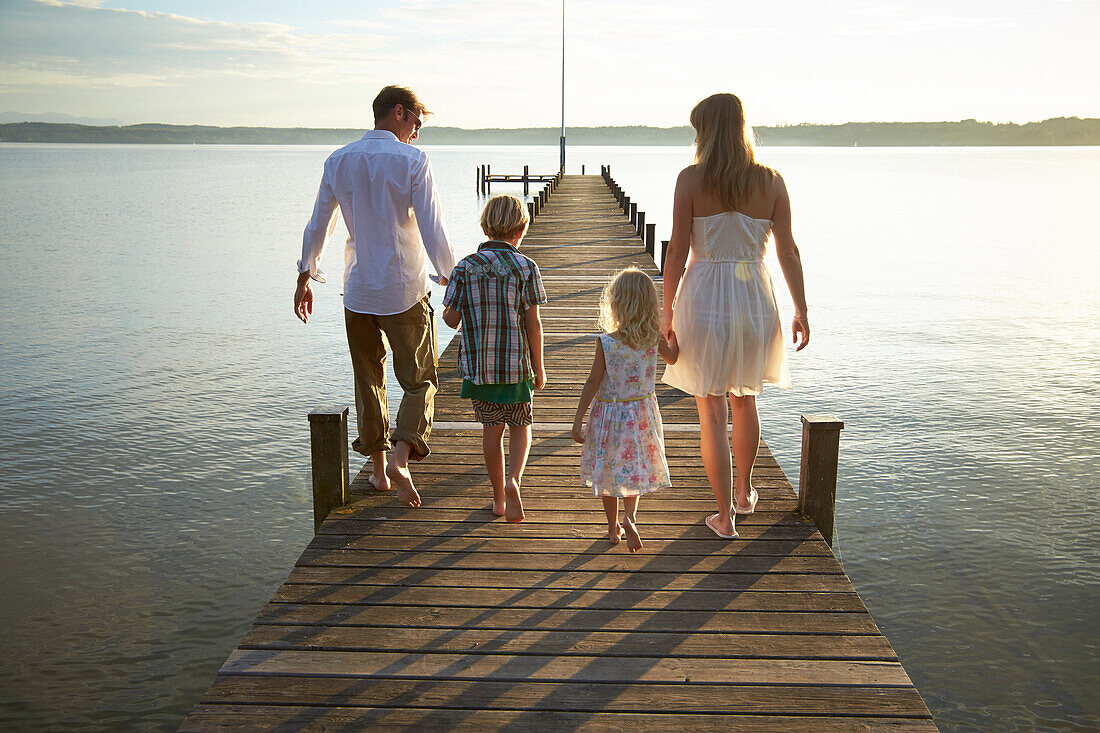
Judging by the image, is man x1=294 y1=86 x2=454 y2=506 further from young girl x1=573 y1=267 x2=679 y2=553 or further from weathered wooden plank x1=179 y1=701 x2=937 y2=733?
weathered wooden plank x1=179 y1=701 x2=937 y2=733

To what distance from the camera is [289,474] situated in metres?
9.10

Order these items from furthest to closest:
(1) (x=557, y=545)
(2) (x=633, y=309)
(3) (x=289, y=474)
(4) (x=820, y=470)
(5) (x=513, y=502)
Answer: (3) (x=289, y=474)
(4) (x=820, y=470)
(5) (x=513, y=502)
(1) (x=557, y=545)
(2) (x=633, y=309)

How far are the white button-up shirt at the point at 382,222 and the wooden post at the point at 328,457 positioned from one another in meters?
0.58

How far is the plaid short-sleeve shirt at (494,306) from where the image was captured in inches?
149

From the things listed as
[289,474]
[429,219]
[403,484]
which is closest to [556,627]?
[403,484]

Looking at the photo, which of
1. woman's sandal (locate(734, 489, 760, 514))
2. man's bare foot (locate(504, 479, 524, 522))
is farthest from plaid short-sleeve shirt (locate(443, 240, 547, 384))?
woman's sandal (locate(734, 489, 760, 514))

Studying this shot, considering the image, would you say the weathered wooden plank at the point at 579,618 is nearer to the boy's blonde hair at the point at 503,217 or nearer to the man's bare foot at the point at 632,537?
the man's bare foot at the point at 632,537

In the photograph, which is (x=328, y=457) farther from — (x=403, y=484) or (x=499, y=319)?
(x=499, y=319)

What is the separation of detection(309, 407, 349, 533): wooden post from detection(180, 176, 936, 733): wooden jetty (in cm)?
2

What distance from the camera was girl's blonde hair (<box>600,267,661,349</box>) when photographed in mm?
3605

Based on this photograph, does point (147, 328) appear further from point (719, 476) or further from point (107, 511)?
point (719, 476)

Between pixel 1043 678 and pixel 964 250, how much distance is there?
2817 centimetres

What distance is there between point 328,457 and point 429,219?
1.29 m

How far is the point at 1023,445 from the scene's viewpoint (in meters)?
10.3
